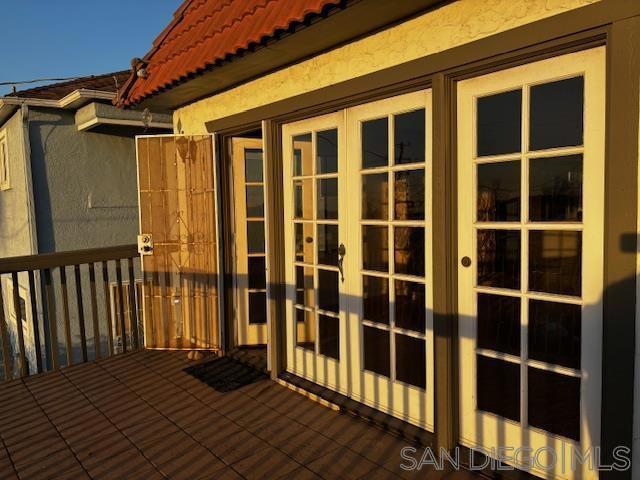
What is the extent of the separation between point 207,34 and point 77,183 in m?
5.27

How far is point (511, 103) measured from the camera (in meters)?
2.15

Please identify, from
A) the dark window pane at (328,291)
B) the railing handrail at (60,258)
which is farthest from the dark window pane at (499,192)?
the railing handrail at (60,258)

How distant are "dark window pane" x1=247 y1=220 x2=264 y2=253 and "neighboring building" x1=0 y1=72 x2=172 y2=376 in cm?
382

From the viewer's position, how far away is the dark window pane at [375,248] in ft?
9.13

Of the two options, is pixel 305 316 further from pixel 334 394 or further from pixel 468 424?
pixel 468 424

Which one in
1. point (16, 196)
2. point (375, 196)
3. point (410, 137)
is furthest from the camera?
point (16, 196)

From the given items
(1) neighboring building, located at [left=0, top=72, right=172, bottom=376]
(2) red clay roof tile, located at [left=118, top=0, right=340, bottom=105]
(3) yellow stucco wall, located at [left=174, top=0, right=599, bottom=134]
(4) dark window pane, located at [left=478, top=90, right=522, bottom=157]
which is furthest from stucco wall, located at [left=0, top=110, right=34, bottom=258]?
(4) dark window pane, located at [left=478, top=90, right=522, bottom=157]

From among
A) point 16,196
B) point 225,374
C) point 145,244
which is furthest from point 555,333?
point 16,196

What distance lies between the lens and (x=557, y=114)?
1988 mm

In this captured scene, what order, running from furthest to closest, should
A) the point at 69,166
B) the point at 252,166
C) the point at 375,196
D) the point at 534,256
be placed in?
1. the point at 69,166
2. the point at 252,166
3. the point at 375,196
4. the point at 534,256

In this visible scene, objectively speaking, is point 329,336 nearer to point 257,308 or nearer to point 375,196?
point 375,196

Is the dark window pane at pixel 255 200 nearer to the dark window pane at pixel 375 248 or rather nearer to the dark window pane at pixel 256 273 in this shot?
the dark window pane at pixel 256 273

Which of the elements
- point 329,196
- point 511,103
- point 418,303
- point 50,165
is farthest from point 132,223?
point 511,103

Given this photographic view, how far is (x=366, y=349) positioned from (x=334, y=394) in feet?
1.44
